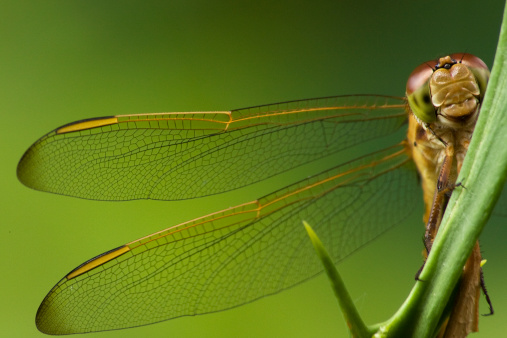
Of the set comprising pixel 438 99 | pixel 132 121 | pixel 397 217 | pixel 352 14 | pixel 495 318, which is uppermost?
pixel 352 14

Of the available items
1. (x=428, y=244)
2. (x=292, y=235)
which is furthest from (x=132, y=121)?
(x=428, y=244)

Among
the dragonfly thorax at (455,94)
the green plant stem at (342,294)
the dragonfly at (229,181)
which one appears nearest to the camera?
the green plant stem at (342,294)

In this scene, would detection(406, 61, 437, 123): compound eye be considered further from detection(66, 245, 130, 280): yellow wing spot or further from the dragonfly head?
detection(66, 245, 130, 280): yellow wing spot

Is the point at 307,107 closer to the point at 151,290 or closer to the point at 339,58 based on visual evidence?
the point at 151,290

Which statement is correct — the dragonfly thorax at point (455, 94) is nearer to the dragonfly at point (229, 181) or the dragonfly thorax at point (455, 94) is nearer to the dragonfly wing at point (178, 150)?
the dragonfly at point (229, 181)

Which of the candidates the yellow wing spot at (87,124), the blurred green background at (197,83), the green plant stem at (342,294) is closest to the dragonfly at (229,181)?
the yellow wing spot at (87,124)

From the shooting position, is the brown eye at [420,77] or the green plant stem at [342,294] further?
the brown eye at [420,77]

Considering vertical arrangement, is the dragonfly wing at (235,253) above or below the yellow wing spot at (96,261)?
below
